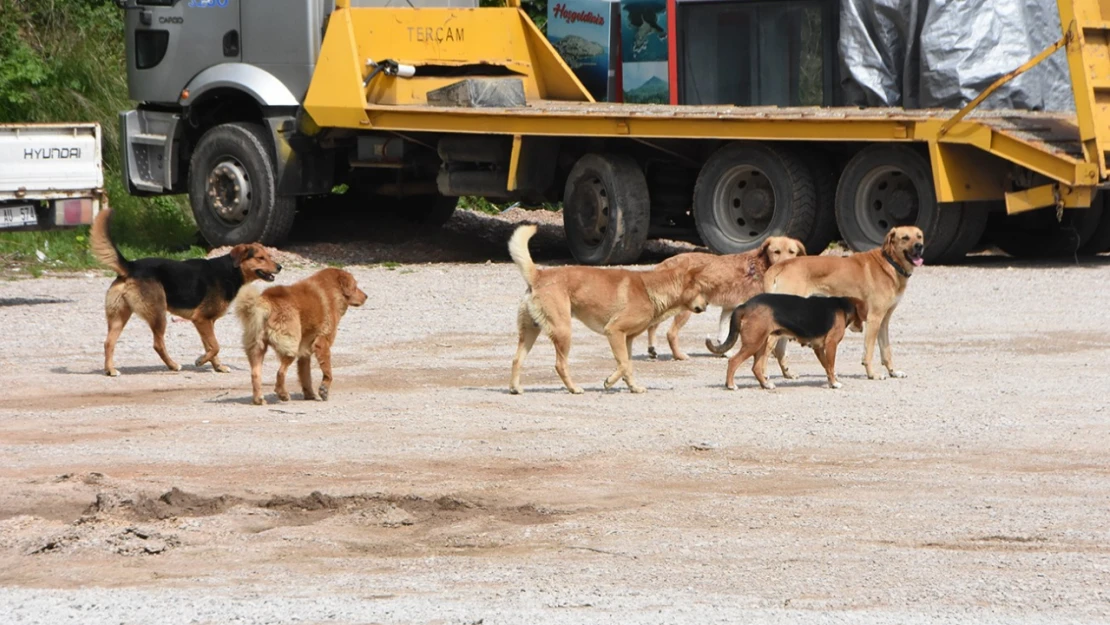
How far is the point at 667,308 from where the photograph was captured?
10820mm

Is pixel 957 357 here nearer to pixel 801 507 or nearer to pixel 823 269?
pixel 823 269

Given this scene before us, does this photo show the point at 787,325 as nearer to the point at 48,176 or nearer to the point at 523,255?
the point at 523,255

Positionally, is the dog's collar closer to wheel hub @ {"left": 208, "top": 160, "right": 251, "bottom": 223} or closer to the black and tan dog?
the black and tan dog

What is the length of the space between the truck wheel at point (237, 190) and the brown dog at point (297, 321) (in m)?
9.01

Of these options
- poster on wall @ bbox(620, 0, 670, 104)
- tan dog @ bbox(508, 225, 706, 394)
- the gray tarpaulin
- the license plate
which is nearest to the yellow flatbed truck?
the gray tarpaulin

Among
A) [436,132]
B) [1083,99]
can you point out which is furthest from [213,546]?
[436,132]

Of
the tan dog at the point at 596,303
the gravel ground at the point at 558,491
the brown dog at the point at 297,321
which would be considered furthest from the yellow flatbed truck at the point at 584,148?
the brown dog at the point at 297,321

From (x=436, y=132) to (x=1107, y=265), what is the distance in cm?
740

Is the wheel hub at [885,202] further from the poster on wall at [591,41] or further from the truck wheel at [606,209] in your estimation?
the poster on wall at [591,41]

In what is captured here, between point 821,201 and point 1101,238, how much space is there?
3.22 m

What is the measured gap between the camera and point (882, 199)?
55.8 ft

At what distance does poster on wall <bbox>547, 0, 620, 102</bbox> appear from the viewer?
2080 centimetres

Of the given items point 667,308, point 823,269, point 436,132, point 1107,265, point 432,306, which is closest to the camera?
point 667,308

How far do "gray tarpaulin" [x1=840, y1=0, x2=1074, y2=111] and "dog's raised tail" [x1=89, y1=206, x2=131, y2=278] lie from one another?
8.57 metres
